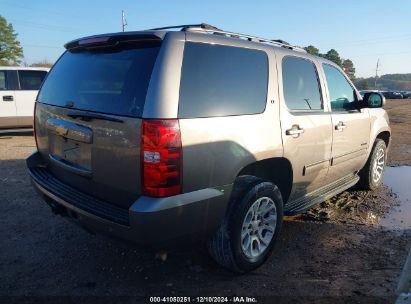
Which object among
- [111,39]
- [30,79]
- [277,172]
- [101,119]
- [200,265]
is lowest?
[200,265]

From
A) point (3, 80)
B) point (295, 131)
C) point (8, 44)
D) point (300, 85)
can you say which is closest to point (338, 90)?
point (300, 85)

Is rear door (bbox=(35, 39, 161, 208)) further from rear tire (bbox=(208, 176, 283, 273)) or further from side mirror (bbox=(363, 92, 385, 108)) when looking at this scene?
side mirror (bbox=(363, 92, 385, 108))

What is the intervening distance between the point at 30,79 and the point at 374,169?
8959 mm

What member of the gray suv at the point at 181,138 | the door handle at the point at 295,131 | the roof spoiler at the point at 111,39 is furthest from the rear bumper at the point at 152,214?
the roof spoiler at the point at 111,39

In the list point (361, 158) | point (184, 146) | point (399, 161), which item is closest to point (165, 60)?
point (184, 146)

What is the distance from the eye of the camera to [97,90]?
296cm

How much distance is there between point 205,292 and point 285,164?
139 centimetres

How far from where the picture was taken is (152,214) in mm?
2490

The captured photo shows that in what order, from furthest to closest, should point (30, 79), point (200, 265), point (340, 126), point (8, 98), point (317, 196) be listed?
point (30, 79) → point (8, 98) → point (340, 126) → point (317, 196) → point (200, 265)

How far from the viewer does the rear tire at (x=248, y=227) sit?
3.04 metres

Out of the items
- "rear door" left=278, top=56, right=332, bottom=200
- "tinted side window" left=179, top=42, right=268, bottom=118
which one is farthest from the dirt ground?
"tinted side window" left=179, top=42, right=268, bottom=118

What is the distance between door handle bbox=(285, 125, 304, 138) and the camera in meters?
3.48

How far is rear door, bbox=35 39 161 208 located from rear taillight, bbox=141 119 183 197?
7 centimetres

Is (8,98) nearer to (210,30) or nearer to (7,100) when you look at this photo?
(7,100)
